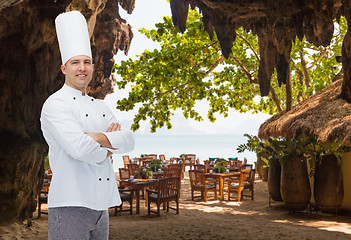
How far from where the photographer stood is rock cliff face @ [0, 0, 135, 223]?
15.6 feet

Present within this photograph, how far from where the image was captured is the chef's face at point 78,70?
1.68 meters

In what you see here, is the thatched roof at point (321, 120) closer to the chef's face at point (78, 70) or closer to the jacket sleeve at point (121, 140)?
the jacket sleeve at point (121, 140)

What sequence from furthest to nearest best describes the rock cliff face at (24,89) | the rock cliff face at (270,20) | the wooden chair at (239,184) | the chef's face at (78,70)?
1. the wooden chair at (239,184)
2. the rock cliff face at (270,20)
3. the rock cliff face at (24,89)
4. the chef's face at (78,70)

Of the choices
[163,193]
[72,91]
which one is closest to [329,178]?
[163,193]

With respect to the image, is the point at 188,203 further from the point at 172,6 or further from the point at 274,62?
the point at 172,6

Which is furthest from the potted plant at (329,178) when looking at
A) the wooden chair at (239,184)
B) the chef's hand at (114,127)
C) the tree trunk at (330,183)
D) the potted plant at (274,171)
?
the chef's hand at (114,127)

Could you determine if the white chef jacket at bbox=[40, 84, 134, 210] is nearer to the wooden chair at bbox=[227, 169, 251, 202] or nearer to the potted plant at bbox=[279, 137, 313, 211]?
the potted plant at bbox=[279, 137, 313, 211]

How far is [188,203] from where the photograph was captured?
9.64m

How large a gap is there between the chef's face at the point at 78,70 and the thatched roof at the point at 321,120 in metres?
7.01

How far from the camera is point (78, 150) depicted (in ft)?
4.89

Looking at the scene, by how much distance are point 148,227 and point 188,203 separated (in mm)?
3320

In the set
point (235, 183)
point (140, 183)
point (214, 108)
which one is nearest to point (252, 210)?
point (235, 183)

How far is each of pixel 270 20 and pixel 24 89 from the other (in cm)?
446

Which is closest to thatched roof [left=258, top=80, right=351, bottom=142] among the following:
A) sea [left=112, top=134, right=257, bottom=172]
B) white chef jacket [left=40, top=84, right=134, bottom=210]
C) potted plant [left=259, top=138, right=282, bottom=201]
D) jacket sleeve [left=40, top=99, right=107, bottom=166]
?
potted plant [left=259, top=138, right=282, bottom=201]
